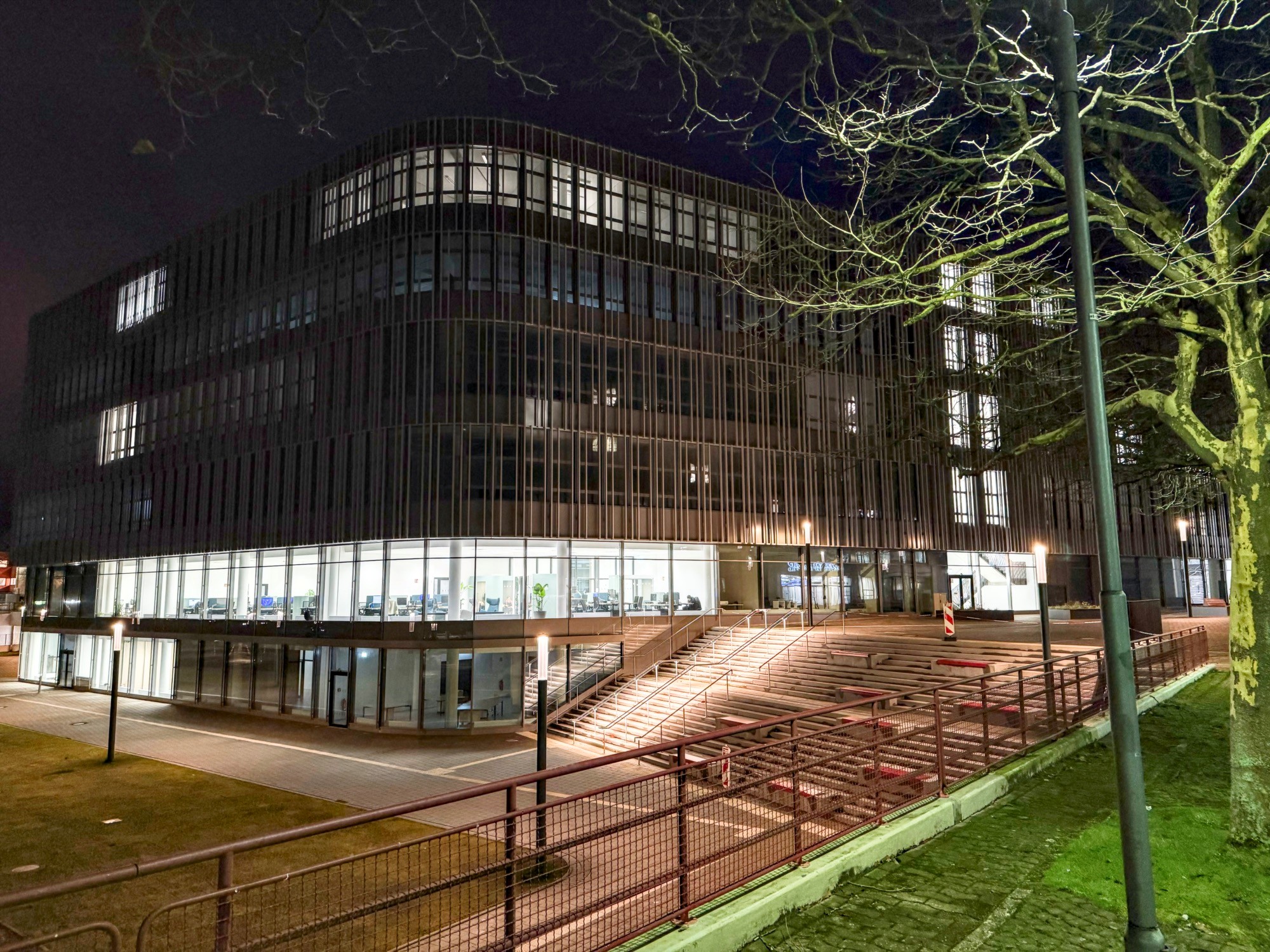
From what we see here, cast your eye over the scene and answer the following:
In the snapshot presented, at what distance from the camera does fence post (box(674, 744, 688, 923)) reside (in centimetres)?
566

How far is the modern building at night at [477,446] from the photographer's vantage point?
29.4 meters

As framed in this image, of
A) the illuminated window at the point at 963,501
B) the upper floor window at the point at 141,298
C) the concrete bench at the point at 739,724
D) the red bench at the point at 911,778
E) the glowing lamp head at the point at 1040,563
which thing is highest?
the upper floor window at the point at 141,298

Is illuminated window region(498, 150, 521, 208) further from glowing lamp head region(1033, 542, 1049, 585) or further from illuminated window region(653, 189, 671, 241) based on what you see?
glowing lamp head region(1033, 542, 1049, 585)

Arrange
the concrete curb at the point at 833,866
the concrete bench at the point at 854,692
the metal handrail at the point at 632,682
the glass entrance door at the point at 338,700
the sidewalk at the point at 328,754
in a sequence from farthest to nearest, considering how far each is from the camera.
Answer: the glass entrance door at the point at 338,700, the metal handrail at the point at 632,682, the concrete bench at the point at 854,692, the sidewalk at the point at 328,754, the concrete curb at the point at 833,866

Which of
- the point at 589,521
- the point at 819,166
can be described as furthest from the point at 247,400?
the point at 819,166

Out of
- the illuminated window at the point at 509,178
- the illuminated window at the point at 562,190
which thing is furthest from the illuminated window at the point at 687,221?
the illuminated window at the point at 509,178

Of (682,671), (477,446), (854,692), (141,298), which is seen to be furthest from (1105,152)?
(141,298)

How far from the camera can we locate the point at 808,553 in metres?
36.5

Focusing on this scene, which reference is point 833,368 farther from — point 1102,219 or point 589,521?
point 1102,219

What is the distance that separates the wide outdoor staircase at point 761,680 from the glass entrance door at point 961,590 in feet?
50.9

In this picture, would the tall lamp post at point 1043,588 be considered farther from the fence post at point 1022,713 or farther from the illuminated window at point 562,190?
the illuminated window at point 562,190

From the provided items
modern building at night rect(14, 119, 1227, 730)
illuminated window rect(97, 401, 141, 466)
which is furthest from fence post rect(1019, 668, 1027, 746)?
illuminated window rect(97, 401, 141, 466)

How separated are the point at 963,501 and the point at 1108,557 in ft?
132

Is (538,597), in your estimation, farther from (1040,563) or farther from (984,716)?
(984,716)
